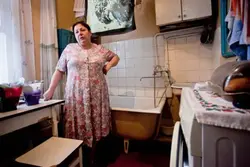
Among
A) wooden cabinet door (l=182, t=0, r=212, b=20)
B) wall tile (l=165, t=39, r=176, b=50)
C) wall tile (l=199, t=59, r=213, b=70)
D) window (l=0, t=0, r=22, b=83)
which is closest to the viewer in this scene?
window (l=0, t=0, r=22, b=83)

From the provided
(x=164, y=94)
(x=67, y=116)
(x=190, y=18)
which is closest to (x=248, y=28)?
(x=190, y=18)

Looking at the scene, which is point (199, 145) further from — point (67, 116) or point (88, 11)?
point (88, 11)

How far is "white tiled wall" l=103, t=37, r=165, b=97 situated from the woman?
1096 millimetres

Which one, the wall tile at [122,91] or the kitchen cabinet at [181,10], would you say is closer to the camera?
the kitchen cabinet at [181,10]

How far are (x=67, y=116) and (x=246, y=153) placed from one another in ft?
4.77

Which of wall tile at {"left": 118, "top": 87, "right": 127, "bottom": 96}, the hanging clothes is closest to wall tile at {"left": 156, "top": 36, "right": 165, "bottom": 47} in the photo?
wall tile at {"left": 118, "top": 87, "right": 127, "bottom": 96}

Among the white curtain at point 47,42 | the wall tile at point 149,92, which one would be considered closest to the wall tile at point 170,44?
the wall tile at point 149,92

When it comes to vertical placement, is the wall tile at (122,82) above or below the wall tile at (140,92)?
above

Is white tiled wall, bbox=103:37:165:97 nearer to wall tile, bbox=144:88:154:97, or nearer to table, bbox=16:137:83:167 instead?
wall tile, bbox=144:88:154:97

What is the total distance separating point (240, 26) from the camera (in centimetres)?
86

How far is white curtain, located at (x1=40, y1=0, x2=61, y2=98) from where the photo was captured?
1.87 metres

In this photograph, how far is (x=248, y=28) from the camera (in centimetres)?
77

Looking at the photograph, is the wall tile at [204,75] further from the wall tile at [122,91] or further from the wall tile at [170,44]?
the wall tile at [122,91]

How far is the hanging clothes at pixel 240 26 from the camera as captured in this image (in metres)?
0.77
